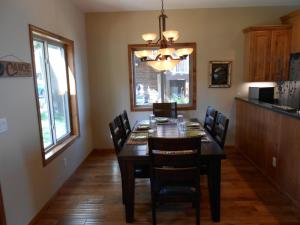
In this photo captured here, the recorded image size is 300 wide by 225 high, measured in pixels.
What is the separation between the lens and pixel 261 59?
13.6ft

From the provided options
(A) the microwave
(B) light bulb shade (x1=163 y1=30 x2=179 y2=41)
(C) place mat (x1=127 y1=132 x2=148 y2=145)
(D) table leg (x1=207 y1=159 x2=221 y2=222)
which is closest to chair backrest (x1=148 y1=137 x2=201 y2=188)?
(D) table leg (x1=207 y1=159 x2=221 y2=222)

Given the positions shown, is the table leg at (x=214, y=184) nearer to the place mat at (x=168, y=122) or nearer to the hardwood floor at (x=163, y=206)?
the hardwood floor at (x=163, y=206)

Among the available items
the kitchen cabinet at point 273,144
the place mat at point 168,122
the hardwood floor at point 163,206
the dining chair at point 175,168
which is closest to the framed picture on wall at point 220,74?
the kitchen cabinet at point 273,144

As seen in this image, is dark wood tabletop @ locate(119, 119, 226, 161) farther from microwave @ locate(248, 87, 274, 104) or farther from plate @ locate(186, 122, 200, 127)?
microwave @ locate(248, 87, 274, 104)

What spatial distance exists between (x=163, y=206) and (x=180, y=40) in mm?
2969

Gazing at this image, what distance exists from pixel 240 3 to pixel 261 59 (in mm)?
1030

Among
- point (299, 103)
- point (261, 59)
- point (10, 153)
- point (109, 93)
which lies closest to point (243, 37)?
point (261, 59)

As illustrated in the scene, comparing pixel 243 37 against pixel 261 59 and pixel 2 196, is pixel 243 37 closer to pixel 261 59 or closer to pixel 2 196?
pixel 261 59

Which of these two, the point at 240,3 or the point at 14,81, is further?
the point at 240,3

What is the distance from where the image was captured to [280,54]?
4.11m

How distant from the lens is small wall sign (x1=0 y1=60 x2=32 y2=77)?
1993 mm

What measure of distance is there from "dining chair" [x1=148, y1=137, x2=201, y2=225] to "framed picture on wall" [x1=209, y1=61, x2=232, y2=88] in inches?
107

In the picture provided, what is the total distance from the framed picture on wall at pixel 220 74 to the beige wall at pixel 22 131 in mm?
2759

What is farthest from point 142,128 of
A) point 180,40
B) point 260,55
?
point 260,55
